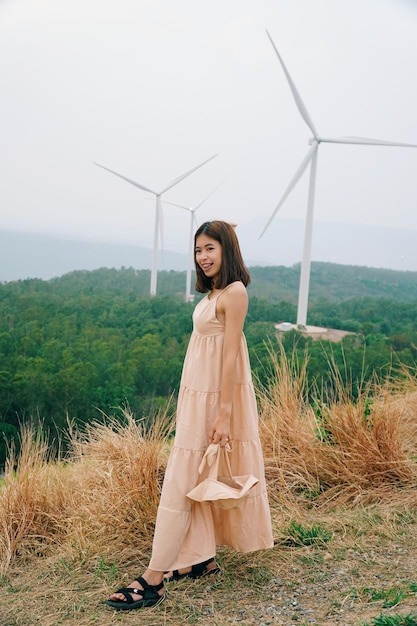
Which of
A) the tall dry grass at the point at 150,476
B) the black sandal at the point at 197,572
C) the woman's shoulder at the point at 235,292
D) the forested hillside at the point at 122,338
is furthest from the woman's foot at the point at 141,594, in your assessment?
the forested hillside at the point at 122,338

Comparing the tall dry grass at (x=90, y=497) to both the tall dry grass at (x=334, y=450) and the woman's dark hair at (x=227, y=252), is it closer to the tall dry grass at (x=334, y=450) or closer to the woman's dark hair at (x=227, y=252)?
the tall dry grass at (x=334, y=450)

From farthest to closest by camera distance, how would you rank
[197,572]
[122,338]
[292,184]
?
[122,338] → [292,184] → [197,572]

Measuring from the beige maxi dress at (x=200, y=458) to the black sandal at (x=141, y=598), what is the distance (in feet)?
0.44

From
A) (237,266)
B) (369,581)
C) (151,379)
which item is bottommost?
(151,379)

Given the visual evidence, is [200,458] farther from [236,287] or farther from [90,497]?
[90,497]

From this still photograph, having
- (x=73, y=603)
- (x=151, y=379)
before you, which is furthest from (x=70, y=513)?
(x=151, y=379)

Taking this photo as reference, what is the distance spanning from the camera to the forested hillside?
23125 mm

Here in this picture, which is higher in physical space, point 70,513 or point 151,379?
point 70,513

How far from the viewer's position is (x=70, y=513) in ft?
15.4

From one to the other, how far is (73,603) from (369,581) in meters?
1.56

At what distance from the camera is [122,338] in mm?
29891

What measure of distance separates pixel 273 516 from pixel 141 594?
1391 millimetres

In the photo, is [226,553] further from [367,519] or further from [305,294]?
[305,294]

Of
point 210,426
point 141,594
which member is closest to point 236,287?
point 210,426
